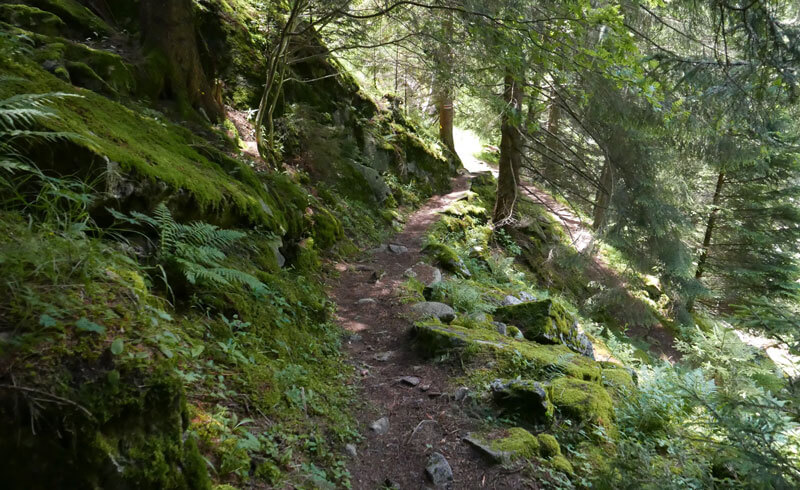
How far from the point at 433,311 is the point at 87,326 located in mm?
4925

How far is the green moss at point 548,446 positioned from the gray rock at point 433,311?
256 cm

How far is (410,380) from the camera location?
4.59 meters

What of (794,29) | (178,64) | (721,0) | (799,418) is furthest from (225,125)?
(799,418)

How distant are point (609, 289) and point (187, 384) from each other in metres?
12.7

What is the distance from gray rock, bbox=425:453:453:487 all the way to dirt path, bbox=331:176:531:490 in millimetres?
48

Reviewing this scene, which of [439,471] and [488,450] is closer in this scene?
[439,471]

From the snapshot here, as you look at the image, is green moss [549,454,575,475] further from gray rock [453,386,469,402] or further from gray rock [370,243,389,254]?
gray rock [370,243,389,254]

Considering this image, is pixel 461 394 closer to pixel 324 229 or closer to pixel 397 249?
pixel 324 229

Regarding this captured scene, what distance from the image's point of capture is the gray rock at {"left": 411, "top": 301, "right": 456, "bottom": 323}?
20.1 ft

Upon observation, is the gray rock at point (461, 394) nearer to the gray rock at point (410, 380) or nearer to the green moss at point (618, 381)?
the gray rock at point (410, 380)

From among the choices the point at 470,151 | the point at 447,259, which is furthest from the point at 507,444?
the point at 470,151

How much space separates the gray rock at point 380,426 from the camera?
3.77 m

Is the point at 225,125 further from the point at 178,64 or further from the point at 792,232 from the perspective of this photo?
the point at 792,232

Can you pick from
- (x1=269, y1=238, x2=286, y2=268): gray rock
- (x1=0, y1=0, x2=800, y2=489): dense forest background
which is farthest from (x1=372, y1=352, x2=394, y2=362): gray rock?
(x1=269, y1=238, x2=286, y2=268): gray rock
